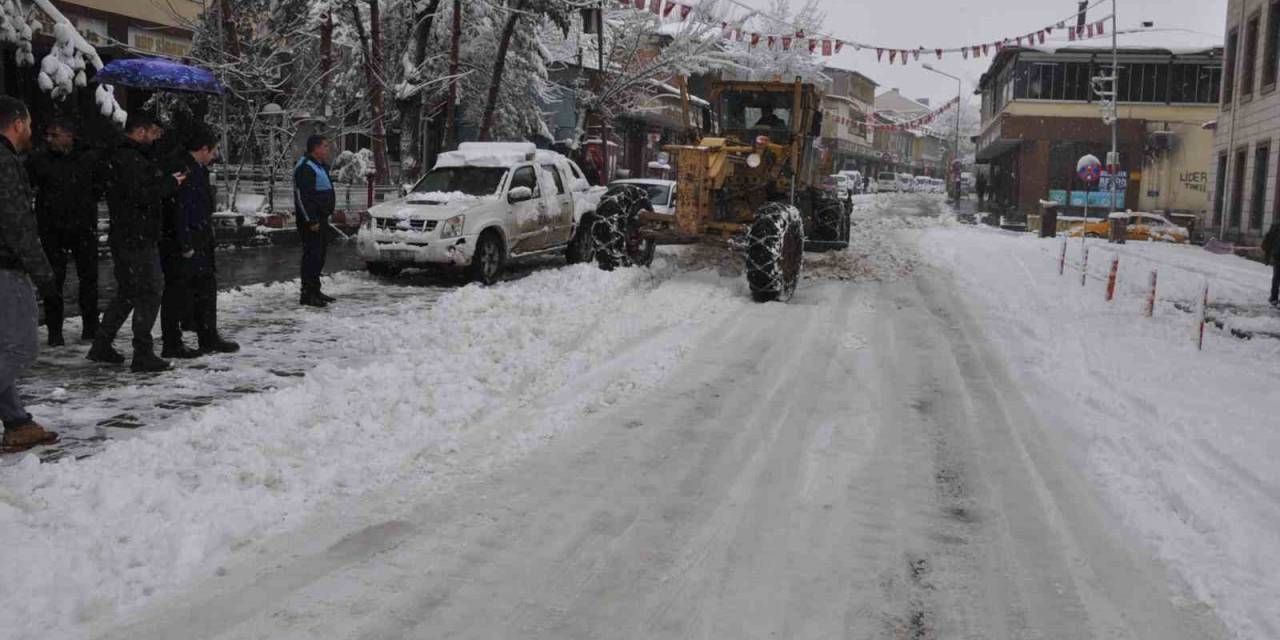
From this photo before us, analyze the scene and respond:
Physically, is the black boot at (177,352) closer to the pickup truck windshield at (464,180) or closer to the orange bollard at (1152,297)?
the pickup truck windshield at (464,180)

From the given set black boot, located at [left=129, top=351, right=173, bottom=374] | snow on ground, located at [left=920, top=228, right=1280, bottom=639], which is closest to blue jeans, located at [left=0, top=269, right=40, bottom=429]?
black boot, located at [left=129, top=351, right=173, bottom=374]

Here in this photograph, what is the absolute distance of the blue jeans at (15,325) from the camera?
5199 mm

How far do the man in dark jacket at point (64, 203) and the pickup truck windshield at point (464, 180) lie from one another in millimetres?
5894

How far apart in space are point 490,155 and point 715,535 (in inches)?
411

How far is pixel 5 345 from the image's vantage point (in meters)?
5.20

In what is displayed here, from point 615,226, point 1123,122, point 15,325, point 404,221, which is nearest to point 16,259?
point 15,325

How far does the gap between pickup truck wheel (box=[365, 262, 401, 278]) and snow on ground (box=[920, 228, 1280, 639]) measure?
777cm

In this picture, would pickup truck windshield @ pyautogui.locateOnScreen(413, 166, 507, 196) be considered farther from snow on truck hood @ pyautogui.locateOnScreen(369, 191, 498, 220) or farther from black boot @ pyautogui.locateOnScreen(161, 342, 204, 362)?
black boot @ pyautogui.locateOnScreen(161, 342, 204, 362)

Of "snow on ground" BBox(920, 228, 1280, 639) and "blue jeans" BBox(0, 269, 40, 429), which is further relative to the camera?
"blue jeans" BBox(0, 269, 40, 429)

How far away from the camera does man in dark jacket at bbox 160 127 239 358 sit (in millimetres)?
7906

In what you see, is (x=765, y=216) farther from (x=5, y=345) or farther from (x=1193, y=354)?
(x=5, y=345)

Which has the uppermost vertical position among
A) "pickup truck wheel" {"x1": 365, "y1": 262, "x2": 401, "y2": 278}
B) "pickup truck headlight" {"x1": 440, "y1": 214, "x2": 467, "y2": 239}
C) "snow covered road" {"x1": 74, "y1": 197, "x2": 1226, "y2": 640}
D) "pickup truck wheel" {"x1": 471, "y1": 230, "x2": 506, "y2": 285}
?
"pickup truck headlight" {"x1": 440, "y1": 214, "x2": 467, "y2": 239}

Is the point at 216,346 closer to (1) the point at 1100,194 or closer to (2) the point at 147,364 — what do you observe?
(2) the point at 147,364

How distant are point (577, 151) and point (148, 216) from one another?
2346 centimetres
